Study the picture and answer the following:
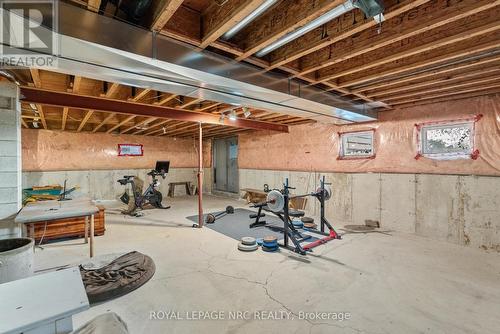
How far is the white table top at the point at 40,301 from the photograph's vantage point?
36.6 inches

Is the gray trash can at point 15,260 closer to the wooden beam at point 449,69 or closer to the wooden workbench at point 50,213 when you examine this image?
the wooden workbench at point 50,213

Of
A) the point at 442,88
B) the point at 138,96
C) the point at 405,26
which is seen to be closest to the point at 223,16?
the point at 405,26

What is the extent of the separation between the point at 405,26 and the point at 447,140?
124 inches

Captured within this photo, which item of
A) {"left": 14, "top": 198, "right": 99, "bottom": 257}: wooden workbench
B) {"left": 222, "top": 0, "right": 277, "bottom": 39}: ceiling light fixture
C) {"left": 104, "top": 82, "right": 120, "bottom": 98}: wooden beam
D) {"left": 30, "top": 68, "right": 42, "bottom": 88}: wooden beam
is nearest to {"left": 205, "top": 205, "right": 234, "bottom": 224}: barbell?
{"left": 14, "top": 198, "right": 99, "bottom": 257}: wooden workbench

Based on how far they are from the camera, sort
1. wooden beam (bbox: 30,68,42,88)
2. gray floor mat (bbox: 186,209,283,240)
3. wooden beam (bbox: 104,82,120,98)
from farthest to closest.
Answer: gray floor mat (bbox: 186,209,283,240)
wooden beam (bbox: 104,82,120,98)
wooden beam (bbox: 30,68,42,88)

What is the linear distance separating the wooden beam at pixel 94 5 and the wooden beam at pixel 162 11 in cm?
36

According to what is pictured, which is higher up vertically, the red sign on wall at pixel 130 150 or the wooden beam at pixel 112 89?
the wooden beam at pixel 112 89

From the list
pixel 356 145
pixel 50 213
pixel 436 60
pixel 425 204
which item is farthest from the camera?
pixel 356 145

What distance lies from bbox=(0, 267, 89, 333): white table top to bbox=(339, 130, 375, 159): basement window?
5397mm

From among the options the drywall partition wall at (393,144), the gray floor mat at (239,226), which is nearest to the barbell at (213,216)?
the gray floor mat at (239,226)

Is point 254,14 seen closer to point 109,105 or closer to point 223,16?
point 223,16

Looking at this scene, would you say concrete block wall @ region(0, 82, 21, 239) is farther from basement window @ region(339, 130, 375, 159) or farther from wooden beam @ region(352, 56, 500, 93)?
A: basement window @ region(339, 130, 375, 159)

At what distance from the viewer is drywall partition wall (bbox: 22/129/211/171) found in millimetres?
7281

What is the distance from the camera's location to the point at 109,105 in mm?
4152
